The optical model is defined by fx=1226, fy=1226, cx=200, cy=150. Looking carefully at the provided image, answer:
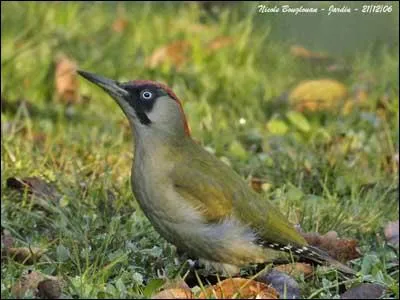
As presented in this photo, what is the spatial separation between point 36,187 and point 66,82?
1883mm

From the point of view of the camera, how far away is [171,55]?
7.87m

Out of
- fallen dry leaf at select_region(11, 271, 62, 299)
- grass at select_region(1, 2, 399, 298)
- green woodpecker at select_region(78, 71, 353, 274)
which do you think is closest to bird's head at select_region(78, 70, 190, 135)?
green woodpecker at select_region(78, 71, 353, 274)

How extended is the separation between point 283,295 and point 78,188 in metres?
1.72

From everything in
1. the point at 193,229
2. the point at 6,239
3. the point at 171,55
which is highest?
the point at 171,55

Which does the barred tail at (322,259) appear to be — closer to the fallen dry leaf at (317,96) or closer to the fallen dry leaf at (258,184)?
the fallen dry leaf at (258,184)

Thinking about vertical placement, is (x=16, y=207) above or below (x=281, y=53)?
below

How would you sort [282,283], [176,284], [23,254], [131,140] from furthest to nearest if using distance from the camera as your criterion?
[131,140] → [23,254] → [282,283] → [176,284]

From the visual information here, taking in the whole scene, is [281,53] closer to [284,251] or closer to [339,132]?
[339,132]

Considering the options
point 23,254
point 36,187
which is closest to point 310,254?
point 23,254

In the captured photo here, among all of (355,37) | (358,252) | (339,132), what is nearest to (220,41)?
(355,37)

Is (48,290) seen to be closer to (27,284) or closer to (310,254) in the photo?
(27,284)

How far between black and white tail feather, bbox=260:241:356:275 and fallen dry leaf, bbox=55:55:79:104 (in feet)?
9.90

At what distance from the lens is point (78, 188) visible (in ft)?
18.3

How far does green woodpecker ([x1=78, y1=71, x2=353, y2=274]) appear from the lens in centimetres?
438
